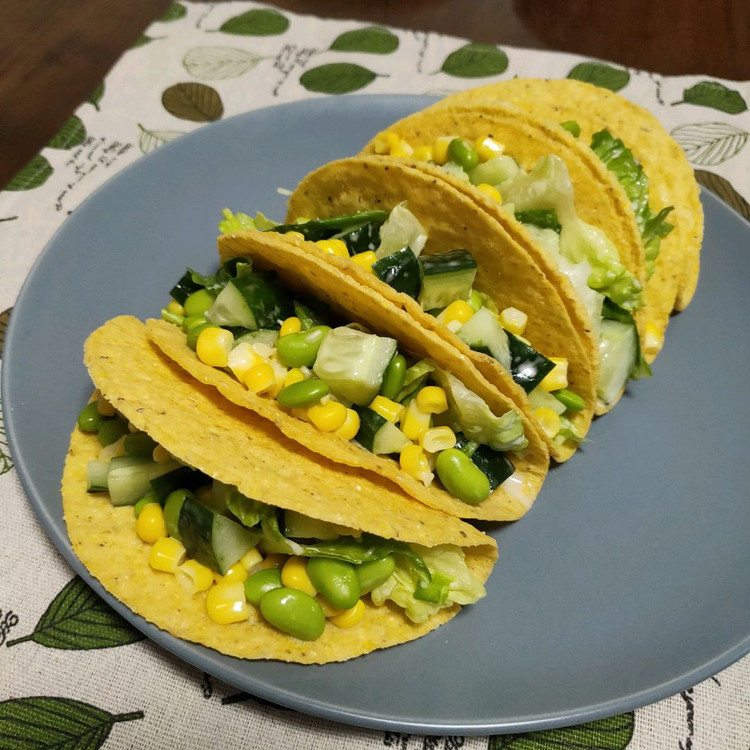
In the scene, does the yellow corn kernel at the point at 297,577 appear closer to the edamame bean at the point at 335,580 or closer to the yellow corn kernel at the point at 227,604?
the edamame bean at the point at 335,580

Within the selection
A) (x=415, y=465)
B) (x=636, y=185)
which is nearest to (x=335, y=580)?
(x=415, y=465)

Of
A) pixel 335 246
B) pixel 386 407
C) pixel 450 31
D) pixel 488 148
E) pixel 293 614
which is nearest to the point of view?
pixel 293 614

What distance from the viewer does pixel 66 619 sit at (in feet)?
7.89

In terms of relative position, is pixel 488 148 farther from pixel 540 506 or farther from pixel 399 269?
pixel 540 506

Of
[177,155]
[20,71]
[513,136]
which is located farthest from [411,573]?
[20,71]

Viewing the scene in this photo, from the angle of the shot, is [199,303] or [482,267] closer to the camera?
[482,267]

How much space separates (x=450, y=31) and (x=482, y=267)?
11.3 feet

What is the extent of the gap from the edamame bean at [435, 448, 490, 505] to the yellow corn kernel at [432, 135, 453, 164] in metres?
1.47

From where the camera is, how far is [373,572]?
2334 mm

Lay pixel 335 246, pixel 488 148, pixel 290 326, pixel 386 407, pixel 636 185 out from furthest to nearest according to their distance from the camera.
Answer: pixel 636 185
pixel 488 148
pixel 335 246
pixel 290 326
pixel 386 407

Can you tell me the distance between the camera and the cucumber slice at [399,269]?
259 centimetres

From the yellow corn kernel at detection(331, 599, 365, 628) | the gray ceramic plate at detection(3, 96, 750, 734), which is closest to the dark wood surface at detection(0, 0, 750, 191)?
the gray ceramic plate at detection(3, 96, 750, 734)

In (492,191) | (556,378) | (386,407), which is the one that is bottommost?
(556,378)

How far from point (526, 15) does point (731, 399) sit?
4.13 metres
